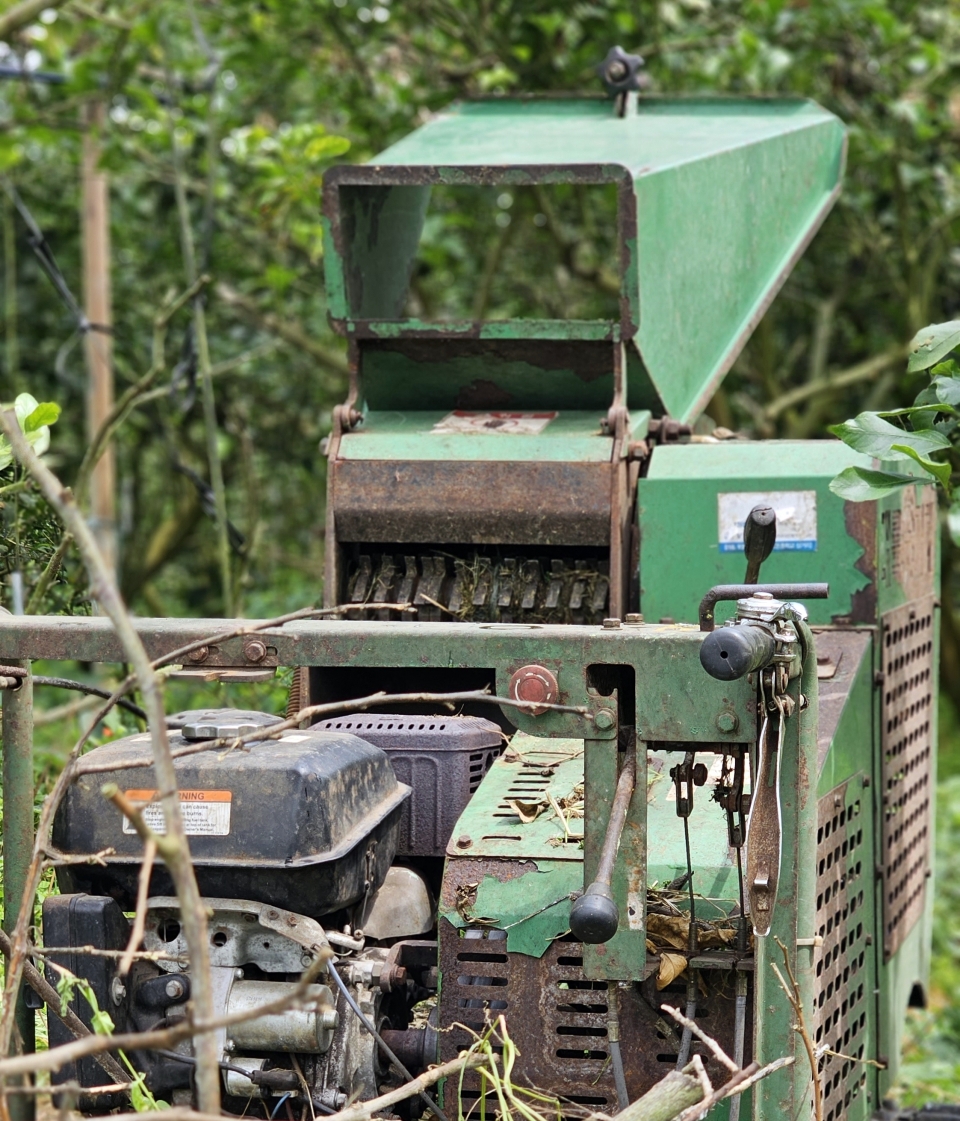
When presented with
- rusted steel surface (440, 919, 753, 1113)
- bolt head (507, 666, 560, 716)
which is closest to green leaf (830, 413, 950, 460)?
bolt head (507, 666, 560, 716)

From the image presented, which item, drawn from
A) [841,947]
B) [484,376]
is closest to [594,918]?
[841,947]

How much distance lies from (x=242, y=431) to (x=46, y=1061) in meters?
4.81

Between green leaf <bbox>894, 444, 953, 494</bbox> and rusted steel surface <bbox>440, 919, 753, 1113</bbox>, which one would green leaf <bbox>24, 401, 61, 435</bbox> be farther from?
green leaf <bbox>894, 444, 953, 494</bbox>

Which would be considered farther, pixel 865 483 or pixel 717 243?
pixel 717 243

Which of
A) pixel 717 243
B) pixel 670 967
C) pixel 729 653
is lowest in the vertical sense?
pixel 670 967

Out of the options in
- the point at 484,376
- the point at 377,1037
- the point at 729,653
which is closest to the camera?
the point at 729,653

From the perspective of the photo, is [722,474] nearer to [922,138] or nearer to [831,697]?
[831,697]

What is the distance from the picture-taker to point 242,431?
6.34m

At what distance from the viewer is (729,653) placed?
203cm

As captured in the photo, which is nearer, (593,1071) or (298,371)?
(593,1071)

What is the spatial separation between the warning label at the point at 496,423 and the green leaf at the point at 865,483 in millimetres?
795

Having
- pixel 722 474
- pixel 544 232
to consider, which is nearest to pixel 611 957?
pixel 722 474

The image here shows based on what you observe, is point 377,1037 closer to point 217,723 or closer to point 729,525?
point 217,723

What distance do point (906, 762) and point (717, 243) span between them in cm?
136
